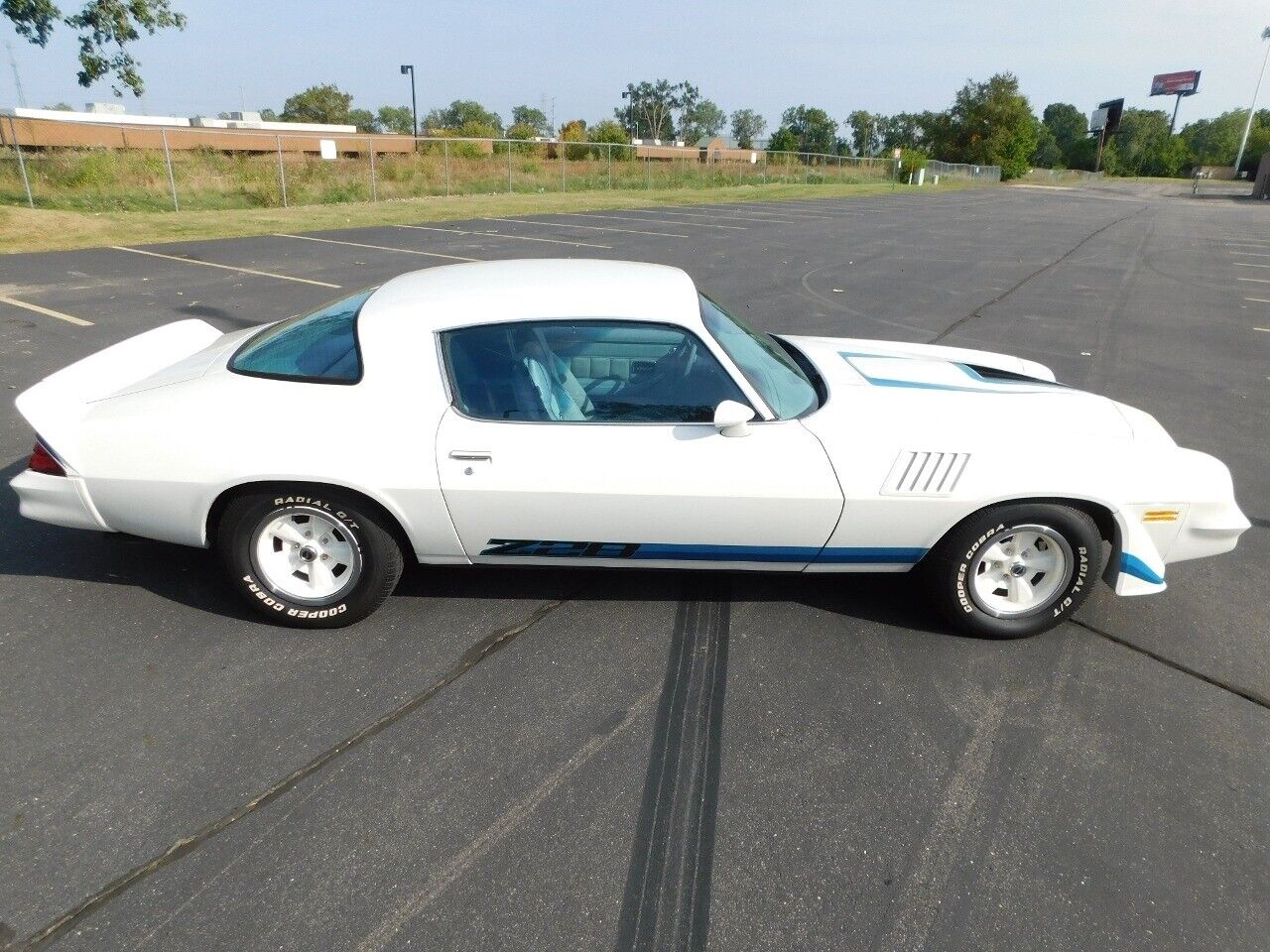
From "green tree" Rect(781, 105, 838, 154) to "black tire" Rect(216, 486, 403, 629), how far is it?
125554mm

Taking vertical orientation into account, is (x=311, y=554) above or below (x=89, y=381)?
below

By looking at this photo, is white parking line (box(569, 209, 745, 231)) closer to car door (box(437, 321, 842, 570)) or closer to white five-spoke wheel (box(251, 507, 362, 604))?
car door (box(437, 321, 842, 570))

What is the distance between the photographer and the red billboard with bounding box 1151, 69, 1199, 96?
121 meters

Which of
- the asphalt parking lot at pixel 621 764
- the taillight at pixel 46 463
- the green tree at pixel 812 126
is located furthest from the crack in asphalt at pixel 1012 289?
the green tree at pixel 812 126

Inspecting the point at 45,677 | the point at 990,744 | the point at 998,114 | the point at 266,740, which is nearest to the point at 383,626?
the point at 266,740

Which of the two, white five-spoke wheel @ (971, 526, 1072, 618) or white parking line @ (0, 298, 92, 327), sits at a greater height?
white five-spoke wheel @ (971, 526, 1072, 618)

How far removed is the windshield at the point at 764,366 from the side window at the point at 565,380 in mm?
155

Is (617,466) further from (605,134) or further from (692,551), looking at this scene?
(605,134)

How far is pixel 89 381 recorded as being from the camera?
142 inches

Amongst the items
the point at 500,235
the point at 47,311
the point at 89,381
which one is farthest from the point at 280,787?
the point at 500,235

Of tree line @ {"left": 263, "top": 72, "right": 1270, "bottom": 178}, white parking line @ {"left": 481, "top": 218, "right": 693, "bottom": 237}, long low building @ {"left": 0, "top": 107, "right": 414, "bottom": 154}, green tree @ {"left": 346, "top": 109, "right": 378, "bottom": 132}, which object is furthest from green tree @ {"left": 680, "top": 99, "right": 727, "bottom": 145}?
white parking line @ {"left": 481, "top": 218, "right": 693, "bottom": 237}

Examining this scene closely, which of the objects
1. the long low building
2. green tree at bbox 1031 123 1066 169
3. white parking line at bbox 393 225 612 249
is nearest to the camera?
white parking line at bbox 393 225 612 249

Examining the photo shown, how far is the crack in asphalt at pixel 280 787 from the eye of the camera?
2.16m

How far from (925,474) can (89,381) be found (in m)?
3.52
